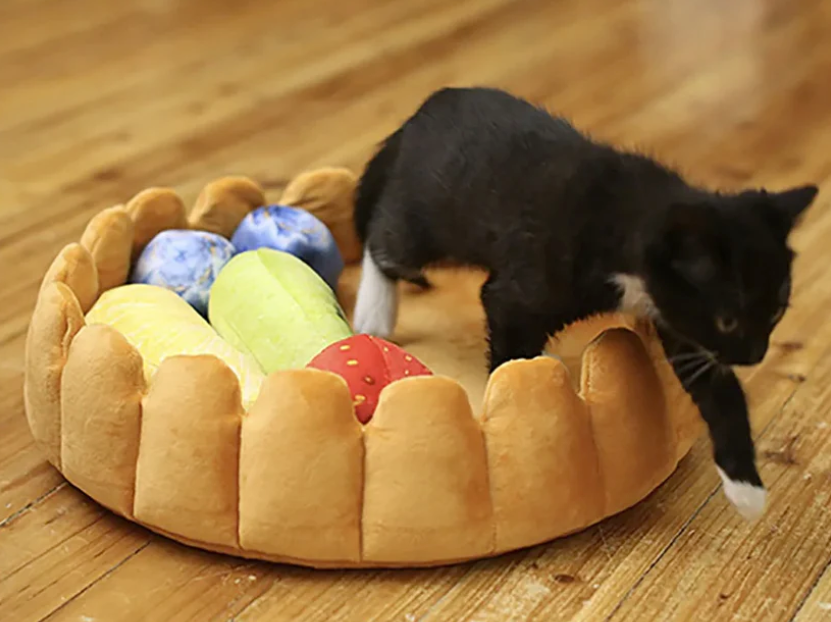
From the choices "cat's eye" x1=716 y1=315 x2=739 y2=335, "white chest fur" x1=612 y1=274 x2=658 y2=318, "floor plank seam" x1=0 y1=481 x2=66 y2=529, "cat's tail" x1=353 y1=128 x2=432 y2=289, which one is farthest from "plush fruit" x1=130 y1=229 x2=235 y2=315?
"cat's eye" x1=716 y1=315 x2=739 y2=335

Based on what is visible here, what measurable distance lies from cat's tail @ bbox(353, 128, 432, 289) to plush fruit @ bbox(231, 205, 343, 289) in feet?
0.15

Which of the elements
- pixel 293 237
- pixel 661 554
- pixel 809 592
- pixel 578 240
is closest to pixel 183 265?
pixel 293 237

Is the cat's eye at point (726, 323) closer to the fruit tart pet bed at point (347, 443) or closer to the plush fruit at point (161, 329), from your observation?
the fruit tart pet bed at point (347, 443)

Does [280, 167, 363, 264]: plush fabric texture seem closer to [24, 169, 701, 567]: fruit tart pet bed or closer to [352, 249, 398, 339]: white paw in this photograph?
[352, 249, 398, 339]: white paw

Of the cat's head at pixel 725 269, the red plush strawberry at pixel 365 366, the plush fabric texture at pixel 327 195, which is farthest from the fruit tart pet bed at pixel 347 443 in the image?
the plush fabric texture at pixel 327 195

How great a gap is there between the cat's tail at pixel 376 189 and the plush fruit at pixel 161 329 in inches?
9.1

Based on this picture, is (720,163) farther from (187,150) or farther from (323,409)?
(323,409)

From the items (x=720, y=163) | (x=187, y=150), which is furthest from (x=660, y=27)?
(x=187, y=150)

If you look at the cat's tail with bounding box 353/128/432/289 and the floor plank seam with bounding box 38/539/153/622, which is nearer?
the floor plank seam with bounding box 38/539/153/622

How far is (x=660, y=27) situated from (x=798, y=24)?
33 cm

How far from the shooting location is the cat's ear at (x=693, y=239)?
103 cm

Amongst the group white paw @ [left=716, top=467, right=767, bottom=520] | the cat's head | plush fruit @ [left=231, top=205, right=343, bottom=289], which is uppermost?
the cat's head

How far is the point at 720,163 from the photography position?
85.6 inches

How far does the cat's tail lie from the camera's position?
4.82 ft
